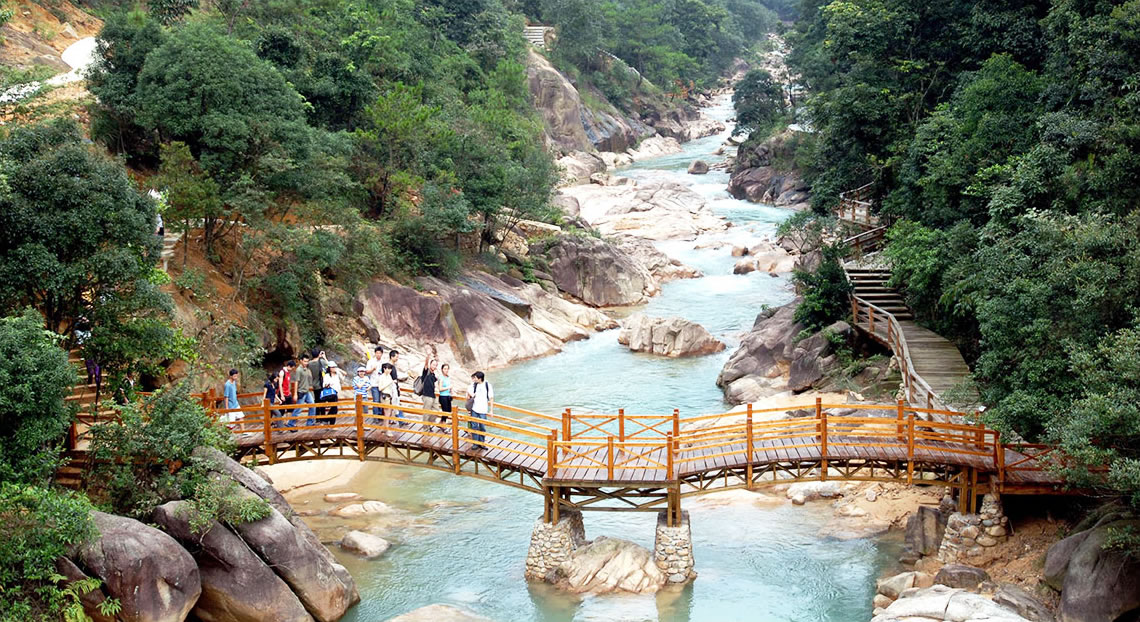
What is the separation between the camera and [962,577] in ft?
63.1

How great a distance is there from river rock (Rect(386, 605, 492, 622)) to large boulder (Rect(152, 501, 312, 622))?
2.39 metres

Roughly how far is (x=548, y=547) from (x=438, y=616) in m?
3.13

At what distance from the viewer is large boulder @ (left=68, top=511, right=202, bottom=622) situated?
16250 millimetres

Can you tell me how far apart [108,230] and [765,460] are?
1384 cm

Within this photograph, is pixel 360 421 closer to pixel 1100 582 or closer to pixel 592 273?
pixel 1100 582

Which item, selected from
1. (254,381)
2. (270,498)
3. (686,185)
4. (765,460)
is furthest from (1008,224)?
(686,185)

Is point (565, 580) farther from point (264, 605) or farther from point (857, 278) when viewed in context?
point (857, 278)

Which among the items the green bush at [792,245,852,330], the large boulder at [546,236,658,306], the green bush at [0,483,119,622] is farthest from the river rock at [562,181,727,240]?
the green bush at [0,483,119,622]

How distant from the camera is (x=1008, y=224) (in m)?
25.0

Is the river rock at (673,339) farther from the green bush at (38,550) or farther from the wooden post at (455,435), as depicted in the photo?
the green bush at (38,550)

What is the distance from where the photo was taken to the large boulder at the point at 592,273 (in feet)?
153

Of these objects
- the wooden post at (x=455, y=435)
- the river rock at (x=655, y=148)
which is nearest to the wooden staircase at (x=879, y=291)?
Result: the wooden post at (x=455, y=435)

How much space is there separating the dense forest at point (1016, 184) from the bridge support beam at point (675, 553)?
6488 millimetres

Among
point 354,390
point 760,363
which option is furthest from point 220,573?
point 760,363
